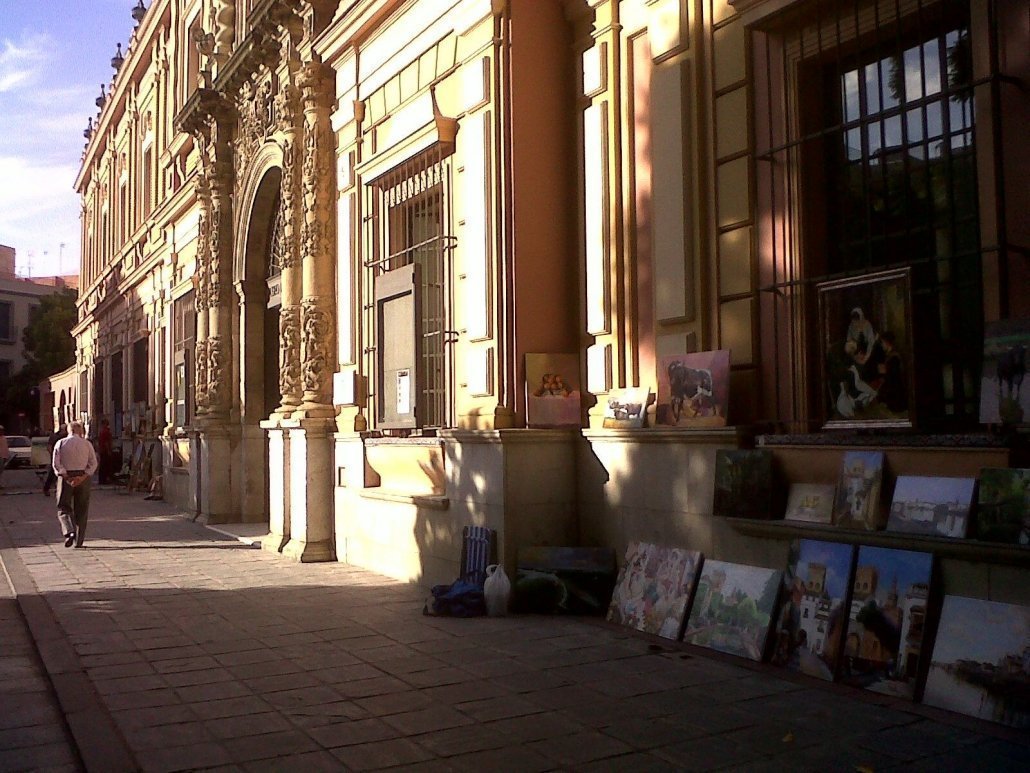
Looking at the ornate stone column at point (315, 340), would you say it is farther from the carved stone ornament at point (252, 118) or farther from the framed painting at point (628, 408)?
the framed painting at point (628, 408)

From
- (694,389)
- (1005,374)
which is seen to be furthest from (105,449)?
(1005,374)

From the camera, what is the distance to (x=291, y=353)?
41.8 feet

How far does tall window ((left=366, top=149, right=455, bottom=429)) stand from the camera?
990 cm

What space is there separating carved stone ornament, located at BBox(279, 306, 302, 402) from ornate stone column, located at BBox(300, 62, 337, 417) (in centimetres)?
36

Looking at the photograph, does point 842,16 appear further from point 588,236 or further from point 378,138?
point 378,138

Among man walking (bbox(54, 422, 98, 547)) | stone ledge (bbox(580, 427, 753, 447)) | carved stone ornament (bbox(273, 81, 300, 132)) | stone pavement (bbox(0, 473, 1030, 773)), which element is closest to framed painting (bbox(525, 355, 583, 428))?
stone ledge (bbox(580, 427, 753, 447))

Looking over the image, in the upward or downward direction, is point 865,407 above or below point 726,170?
below

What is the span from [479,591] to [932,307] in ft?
12.8

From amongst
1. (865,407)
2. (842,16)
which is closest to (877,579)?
(865,407)

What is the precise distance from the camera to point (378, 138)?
36.1 ft

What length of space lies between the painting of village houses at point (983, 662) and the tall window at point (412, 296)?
5.43 m

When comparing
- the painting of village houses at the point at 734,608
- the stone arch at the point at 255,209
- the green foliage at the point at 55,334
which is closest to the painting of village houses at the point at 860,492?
the painting of village houses at the point at 734,608

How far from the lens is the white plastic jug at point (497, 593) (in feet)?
25.3

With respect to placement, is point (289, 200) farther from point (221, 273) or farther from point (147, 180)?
point (147, 180)
